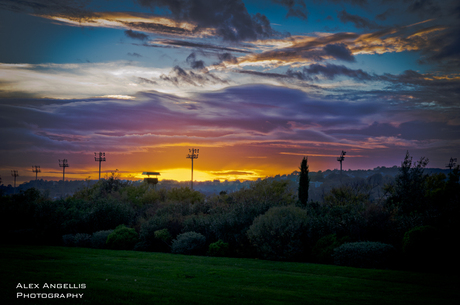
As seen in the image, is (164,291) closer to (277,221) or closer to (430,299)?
(430,299)

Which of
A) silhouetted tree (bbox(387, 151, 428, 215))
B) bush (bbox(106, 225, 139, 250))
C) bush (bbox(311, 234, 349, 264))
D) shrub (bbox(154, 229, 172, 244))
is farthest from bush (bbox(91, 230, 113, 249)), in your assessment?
silhouetted tree (bbox(387, 151, 428, 215))

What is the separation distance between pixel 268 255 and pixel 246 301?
1125cm

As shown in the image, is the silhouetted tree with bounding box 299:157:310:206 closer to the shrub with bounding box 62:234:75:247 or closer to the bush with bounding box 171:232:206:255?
the bush with bounding box 171:232:206:255

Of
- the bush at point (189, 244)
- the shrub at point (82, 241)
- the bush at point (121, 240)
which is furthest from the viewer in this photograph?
the shrub at point (82, 241)

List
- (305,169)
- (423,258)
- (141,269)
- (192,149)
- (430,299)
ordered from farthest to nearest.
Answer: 1. (192,149)
2. (305,169)
3. (423,258)
4. (141,269)
5. (430,299)

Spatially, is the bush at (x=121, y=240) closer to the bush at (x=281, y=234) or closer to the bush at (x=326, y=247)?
the bush at (x=281, y=234)

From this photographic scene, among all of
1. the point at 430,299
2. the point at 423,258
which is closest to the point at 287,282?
the point at 430,299

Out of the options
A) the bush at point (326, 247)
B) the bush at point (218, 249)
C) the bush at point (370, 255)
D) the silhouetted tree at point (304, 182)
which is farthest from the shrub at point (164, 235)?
the silhouetted tree at point (304, 182)

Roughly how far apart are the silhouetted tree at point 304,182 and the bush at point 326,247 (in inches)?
604

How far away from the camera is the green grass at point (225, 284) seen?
988 cm

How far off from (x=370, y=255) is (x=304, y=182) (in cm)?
2034

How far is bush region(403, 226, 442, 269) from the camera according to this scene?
16500 mm

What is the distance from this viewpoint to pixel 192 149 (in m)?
73.9

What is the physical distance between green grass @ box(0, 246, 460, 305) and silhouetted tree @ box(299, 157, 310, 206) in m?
19.9
